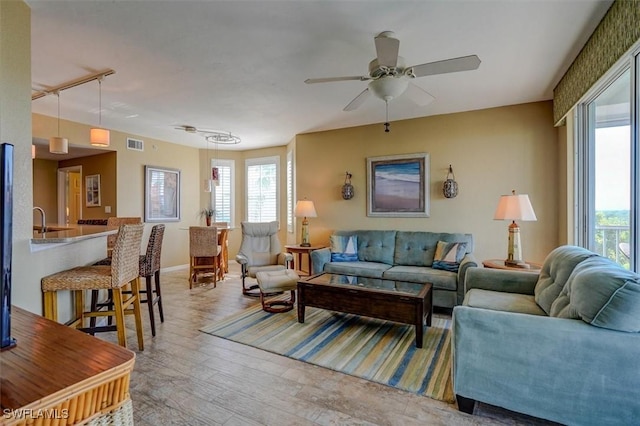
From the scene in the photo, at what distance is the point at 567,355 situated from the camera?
5.37 ft

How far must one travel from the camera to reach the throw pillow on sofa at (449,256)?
3.81 m

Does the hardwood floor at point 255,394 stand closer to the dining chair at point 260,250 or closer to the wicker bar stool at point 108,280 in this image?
the wicker bar stool at point 108,280

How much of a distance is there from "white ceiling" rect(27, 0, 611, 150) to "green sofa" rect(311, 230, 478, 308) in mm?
1838

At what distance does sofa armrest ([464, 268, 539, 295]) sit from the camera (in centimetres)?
280

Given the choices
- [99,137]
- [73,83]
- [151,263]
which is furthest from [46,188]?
[151,263]

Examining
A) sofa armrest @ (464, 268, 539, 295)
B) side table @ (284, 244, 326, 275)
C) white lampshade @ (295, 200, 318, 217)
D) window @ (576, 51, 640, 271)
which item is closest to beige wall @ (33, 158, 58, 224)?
side table @ (284, 244, 326, 275)

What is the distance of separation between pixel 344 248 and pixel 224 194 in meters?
3.67

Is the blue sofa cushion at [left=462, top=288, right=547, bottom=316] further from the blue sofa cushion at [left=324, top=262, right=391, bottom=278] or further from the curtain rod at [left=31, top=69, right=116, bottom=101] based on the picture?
the curtain rod at [left=31, top=69, right=116, bottom=101]

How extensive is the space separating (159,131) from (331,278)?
13.8 feet

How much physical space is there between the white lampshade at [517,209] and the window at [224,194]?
217 inches

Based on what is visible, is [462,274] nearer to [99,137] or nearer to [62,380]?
[62,380]

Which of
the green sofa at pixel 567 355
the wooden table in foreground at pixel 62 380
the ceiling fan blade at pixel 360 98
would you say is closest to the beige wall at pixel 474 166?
the ceiling fan blade at pixel 360 98

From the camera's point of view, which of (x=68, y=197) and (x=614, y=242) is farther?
(x=68, y=197)

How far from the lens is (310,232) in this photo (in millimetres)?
5570
